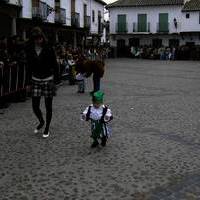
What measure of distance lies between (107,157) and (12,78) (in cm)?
609

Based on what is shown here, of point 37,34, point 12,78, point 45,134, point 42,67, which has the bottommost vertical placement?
point 45,134

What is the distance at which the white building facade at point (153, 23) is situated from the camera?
51938 mm

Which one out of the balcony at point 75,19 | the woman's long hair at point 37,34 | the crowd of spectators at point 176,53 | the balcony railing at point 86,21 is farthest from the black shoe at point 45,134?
the crowd of spectators at point 176,53

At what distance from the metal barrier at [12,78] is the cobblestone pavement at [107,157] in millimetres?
744

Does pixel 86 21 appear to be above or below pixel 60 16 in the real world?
above

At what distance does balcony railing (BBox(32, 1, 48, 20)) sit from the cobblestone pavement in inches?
654

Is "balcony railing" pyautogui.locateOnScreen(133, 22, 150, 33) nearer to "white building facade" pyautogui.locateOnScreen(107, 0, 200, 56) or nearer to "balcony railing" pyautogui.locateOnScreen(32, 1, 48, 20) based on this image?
"white building facade" pyautogui.locateOnScreen(107, 0, 200, 56)

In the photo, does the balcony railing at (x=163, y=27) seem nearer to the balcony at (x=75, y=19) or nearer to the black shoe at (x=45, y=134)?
the balcony at (x=75, y=19)

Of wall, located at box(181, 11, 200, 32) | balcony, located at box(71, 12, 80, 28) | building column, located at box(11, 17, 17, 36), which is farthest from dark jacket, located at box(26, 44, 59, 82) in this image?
wall, located at box(181, 11, 200, 32)

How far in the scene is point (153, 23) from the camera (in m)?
53.8

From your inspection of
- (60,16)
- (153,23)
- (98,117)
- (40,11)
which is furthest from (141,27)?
(98,117)

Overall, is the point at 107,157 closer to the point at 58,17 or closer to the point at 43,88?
the point at 43,88

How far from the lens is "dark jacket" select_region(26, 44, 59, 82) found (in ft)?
25.5

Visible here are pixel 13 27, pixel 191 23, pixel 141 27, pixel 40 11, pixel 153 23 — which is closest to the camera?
pixel 13 27
